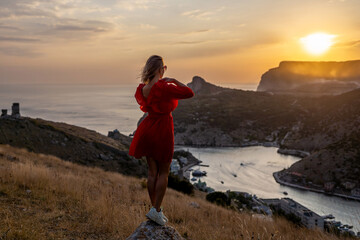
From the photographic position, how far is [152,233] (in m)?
3.58

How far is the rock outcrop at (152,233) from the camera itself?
3.50m

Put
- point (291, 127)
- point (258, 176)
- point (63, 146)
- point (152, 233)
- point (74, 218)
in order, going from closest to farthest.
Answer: point (152, 233) → point (74, 218) → point (63, 146) → point (258, 176) → point (291, 127)

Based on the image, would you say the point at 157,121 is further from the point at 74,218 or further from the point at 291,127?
the point at 291,127

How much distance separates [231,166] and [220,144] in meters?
38.5

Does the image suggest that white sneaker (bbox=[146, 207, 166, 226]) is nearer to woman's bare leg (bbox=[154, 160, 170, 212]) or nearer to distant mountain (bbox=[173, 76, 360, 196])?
woman's bare leg (bbox=[154, 160, 170, 212])

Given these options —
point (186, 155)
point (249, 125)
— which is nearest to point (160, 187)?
point (186, 155)

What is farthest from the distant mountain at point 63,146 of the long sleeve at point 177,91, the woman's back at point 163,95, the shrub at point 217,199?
the long sleeve at point 177,91

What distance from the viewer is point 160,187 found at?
3846mm

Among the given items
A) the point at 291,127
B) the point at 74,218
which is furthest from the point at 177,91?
the point at 291,127

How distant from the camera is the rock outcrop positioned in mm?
3502

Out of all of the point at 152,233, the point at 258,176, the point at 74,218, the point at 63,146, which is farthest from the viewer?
the point at 258,176

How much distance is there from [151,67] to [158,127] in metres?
0.81

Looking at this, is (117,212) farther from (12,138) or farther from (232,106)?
(232,106)

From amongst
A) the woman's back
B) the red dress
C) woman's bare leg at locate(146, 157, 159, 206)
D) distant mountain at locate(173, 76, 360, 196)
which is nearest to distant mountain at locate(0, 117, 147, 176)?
woman's bare leg at locate(146, 157, 159, 206)
